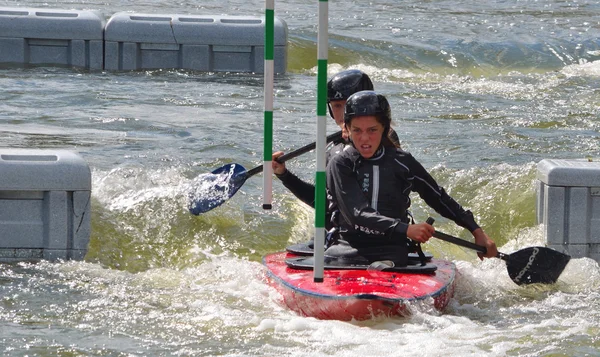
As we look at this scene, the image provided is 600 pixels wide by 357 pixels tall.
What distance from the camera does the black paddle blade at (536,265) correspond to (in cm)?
621

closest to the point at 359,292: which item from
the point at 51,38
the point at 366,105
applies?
the point at 366,105

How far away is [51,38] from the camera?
14016mm

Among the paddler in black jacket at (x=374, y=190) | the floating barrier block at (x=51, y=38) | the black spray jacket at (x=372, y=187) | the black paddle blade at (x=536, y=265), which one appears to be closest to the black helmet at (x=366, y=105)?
the paddler in black jacket at (x=374, y=190)

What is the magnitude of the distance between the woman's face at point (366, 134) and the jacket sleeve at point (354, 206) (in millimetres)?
112

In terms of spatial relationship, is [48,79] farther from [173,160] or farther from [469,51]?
[469,51]

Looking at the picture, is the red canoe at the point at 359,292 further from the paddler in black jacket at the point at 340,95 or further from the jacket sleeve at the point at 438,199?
the paddler in black jacket at the point at 340,95

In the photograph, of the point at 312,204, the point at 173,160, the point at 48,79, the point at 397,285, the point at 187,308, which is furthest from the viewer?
the point at 48,79

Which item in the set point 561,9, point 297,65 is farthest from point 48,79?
point 561,9

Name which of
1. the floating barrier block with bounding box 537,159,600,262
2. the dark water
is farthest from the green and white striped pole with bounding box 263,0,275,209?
the floating barrier block with bounding box 537,159,600,262

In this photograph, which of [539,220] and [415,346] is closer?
[415,346]

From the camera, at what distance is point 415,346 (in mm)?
4938

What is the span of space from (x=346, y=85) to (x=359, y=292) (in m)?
1.25

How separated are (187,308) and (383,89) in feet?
28.5

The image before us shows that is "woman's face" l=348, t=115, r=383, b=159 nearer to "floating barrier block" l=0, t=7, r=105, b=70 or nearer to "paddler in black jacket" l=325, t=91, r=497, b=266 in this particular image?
"paddler in black jacket" l=325, t=91, r=497, b=266
